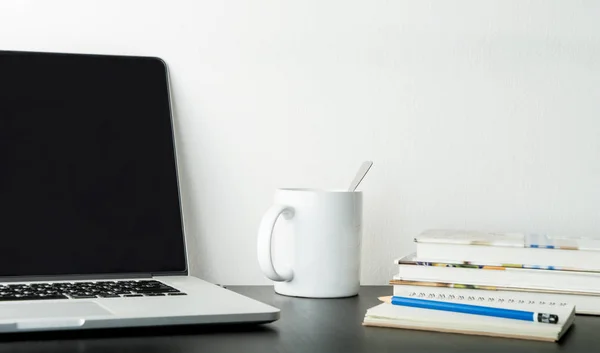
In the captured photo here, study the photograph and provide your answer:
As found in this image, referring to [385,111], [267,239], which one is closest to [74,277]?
[267,239]

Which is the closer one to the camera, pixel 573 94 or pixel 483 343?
pixel 483 343

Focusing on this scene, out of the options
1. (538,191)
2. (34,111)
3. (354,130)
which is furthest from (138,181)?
(538,191)

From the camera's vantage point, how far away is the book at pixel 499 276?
0.94 meters

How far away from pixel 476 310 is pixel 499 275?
125 mm

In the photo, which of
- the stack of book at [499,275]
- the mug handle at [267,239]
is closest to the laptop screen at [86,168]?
the mug handle at [267,239]

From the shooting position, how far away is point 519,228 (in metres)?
1.20

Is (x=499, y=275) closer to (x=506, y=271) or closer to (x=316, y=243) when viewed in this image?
A: (x=506, y=271)

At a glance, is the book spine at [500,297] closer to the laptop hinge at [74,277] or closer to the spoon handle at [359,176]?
the spoon handle at [359,176]

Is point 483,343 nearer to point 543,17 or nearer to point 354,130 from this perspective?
point 354,130

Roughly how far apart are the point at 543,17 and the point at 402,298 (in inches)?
21.3

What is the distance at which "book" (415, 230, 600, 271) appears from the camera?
0.94m

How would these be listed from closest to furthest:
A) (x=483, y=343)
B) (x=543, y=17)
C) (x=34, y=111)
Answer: (x=483, y=343) → (x=34, y=111) → (x=543, y=17)

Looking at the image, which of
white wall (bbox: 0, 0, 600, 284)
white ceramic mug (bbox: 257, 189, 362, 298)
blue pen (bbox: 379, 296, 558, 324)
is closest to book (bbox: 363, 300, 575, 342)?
blue pen (bbox: 379, 296, 558, 324)

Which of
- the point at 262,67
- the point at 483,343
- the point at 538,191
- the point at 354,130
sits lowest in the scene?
the point at 483,343
